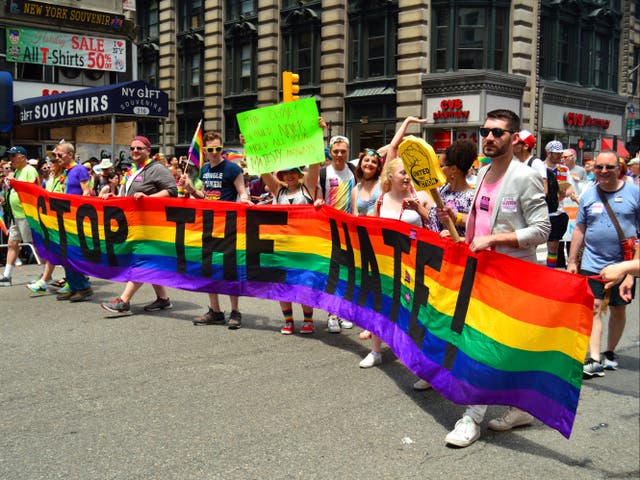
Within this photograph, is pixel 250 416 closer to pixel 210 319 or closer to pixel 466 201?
pixel 466 201

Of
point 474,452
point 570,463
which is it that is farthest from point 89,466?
point 570,463

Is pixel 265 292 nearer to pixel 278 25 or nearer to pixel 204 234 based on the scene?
pixel 204 234

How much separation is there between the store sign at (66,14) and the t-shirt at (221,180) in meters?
21.9

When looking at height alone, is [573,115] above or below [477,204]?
above

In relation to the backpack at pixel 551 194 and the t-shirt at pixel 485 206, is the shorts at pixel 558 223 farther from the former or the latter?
the t-shirt at pixel 485 206

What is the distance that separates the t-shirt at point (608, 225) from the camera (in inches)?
241

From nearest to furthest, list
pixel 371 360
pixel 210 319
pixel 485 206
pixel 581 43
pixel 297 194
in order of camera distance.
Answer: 1. pixel 485 206
2. pixel 371 360
3. pixel 297 194
4. pixel 210 319
5. pixel 581 43

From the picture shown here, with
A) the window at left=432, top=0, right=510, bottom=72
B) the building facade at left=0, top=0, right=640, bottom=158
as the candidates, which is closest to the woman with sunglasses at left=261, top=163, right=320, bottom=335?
the building facade at left=0, top=0, right=640, bottom=158

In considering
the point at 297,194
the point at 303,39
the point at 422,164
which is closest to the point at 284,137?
the point at 297,194

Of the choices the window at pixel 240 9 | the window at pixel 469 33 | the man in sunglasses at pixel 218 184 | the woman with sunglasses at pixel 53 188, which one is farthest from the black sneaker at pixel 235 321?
the window at pixel 240 9

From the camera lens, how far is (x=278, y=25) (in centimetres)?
3044

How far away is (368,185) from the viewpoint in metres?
7.03

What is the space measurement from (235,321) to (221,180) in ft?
5.19

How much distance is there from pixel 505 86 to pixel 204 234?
1980 cm
